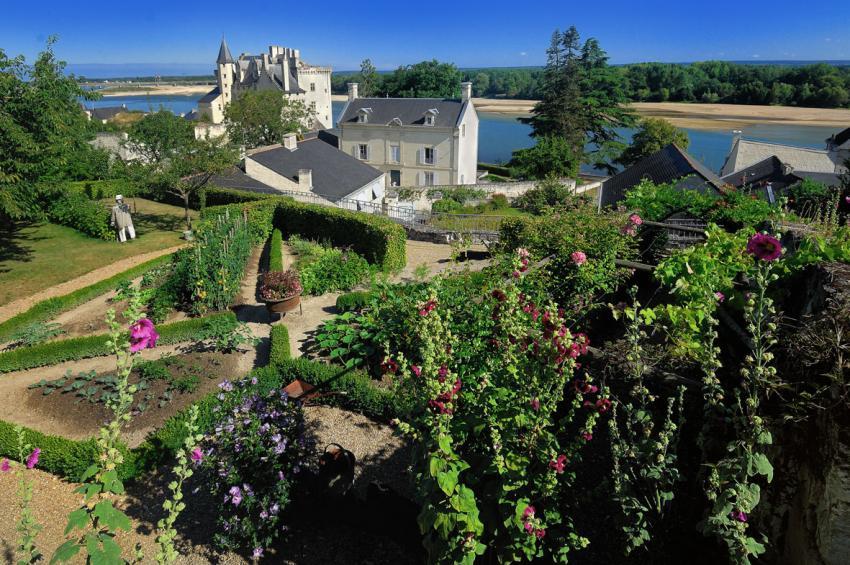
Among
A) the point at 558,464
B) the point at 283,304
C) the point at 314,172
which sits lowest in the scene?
the point at 283,304

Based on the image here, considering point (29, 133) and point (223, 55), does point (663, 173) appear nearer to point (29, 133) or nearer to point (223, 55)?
point (29, 133)

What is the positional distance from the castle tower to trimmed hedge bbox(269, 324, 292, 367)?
83449 mm

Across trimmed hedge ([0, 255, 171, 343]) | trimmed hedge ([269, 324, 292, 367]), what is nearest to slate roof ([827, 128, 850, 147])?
trimmed hedge ([269, 324, 292, 367])

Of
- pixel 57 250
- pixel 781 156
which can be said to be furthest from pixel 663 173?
pixel 57 250

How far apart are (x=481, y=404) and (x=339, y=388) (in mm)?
4783

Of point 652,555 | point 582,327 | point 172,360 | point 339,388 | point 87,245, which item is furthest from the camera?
point 87,245

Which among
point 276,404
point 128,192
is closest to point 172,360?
point 276,404

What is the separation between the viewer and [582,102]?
52.7 meters

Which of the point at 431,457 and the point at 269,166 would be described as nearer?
the point at 431,457

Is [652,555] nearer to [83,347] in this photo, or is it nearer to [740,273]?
[740,273]

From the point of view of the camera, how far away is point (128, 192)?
2836cm

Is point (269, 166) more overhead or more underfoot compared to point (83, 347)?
more overhead

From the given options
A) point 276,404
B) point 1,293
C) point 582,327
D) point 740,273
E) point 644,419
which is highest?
point 740,273

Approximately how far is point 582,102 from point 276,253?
44.9 meters
